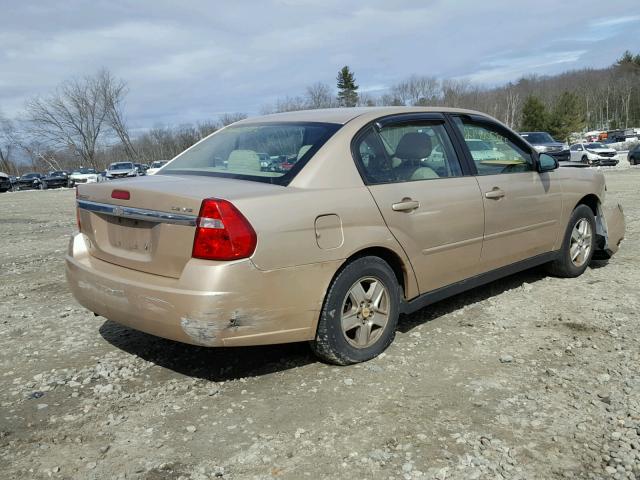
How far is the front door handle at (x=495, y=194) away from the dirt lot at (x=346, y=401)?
36.7 inches

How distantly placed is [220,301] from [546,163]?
11.0ft

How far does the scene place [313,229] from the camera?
320cm

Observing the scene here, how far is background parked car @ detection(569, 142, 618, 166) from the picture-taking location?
3053cm

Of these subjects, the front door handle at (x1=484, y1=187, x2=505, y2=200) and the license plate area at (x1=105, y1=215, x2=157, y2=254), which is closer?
the license plate area at (x1=105, y1=215, x2=157, y2=254)

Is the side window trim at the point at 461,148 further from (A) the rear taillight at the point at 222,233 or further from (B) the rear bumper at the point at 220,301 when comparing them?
(A) the rear taillight at the point at 222,233

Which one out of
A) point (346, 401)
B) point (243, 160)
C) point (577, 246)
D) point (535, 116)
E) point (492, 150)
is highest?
point (535, 116)

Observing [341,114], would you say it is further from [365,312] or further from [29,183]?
[29,183]

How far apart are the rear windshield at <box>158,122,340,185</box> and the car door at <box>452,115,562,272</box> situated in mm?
1353

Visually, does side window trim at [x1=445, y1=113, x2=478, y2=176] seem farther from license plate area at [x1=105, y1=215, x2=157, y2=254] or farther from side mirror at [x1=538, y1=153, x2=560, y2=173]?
license plate area at [x1=105, y1=215, x2=157, y2=254]

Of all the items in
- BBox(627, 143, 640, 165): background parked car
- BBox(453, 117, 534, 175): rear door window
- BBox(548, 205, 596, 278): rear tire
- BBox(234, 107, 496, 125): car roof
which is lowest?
BBox(627, 143, 640, 165): background parked car

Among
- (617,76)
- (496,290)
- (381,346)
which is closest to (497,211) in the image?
(496,290)

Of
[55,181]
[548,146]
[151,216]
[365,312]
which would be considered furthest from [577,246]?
[55,181]

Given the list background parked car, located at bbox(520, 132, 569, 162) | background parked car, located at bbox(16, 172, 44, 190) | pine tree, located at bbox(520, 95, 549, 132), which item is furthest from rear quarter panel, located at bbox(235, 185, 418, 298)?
pine tree, located at bbox(520, 95, 549, 132)

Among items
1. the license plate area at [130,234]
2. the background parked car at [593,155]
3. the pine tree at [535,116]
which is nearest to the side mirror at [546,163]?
the license plate area at [130,234]
